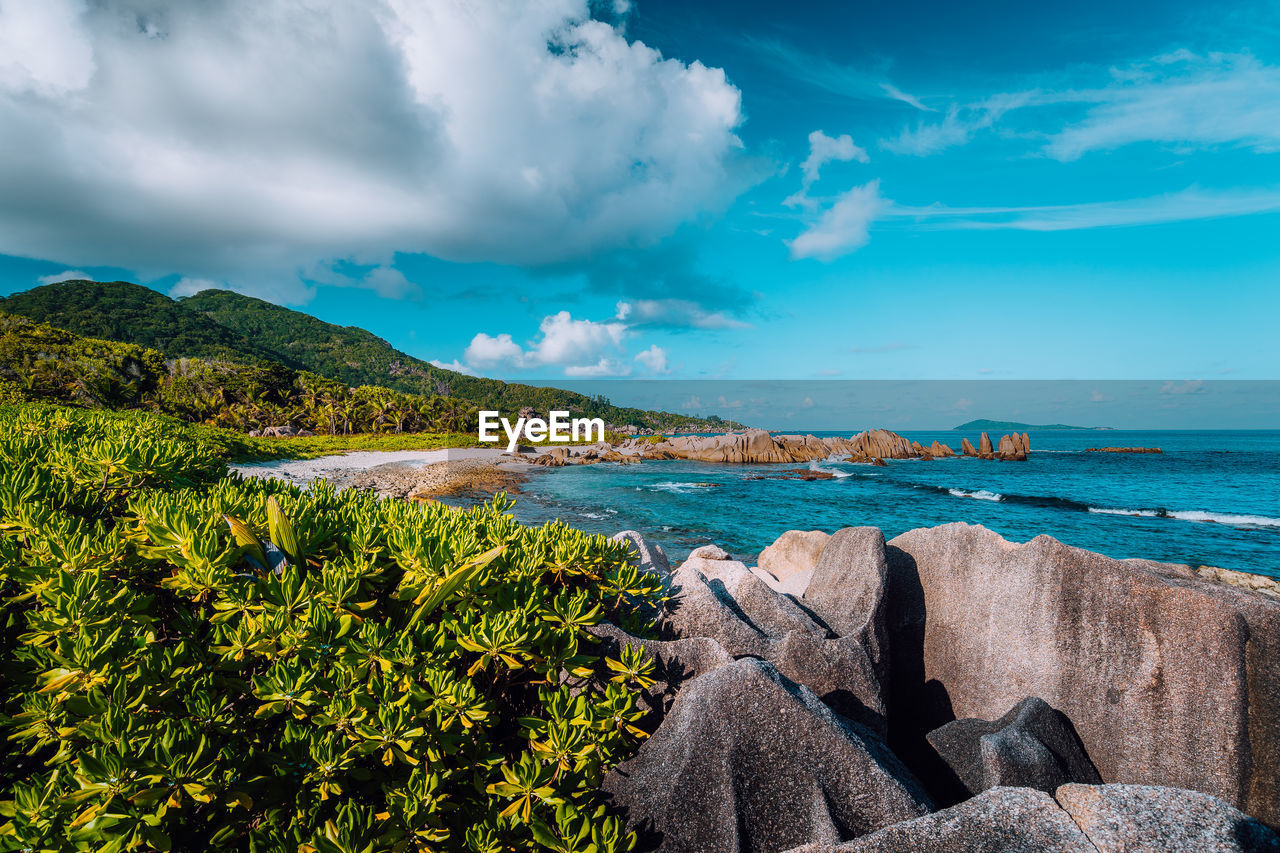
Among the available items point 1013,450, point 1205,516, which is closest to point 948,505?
point 1205,516

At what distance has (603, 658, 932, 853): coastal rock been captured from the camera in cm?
262

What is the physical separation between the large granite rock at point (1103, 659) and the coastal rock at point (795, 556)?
11.3 ft

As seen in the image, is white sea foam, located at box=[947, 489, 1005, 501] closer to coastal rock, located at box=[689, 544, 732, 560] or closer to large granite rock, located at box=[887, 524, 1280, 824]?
coastal rock, located at box=[689, 544, 732, 560]

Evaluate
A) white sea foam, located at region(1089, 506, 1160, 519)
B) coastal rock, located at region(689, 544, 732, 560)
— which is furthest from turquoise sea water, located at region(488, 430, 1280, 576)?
coastal rock, located at region(689, 544, 732, 560)

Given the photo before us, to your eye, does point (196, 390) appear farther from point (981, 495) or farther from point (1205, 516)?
point (1205, 516)

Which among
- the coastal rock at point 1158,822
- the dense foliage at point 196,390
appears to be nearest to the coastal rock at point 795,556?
the coastal rock at point 1158,822

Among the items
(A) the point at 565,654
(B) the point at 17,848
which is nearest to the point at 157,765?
(B) the point at 17,848

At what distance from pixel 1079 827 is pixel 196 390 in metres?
75.5

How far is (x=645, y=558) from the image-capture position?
6188mm

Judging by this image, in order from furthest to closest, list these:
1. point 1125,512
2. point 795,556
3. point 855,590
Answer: point 1125,512 < point 795,556 < point 855,590

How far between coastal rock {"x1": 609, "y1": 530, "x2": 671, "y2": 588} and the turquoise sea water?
1313 cm

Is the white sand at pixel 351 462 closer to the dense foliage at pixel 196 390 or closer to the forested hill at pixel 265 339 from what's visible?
the dense foliage at pixel 196 390

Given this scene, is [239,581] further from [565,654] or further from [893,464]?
[893,464]

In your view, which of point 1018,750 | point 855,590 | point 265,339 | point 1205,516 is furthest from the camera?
point 265,339
